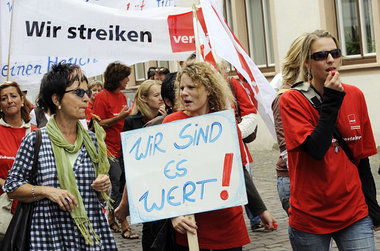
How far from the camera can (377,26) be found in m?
14.9

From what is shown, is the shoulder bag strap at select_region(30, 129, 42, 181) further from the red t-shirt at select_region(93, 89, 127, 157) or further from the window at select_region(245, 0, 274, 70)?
the window at select_region(245, 0, 274, 70)

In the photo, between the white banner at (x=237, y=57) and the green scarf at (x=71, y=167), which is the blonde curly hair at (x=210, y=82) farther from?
the white banner at (x=237, y=57)

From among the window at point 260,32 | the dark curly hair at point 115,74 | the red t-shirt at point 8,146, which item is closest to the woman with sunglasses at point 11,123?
the red t-shirt at point 8,146

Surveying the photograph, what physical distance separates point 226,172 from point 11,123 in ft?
8.37

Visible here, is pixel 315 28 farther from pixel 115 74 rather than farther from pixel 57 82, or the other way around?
pixel 57 82

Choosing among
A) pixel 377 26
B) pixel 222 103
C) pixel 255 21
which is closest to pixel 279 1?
pixel 255 21

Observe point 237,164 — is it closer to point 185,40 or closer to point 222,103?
point 222,103

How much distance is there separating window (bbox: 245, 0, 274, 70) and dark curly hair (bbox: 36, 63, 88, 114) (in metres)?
14.2

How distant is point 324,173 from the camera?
13.3 feet

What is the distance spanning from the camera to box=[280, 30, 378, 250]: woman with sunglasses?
3.98 m

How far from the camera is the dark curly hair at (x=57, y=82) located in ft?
15.0

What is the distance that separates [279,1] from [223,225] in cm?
1368

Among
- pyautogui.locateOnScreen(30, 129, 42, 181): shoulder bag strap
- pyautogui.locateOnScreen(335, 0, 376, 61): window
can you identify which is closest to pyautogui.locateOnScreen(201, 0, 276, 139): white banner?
pyautogui.locateOnScreen(30, 129, 42, 181): shoulder bag strap

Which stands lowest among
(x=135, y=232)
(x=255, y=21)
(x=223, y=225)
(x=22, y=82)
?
(x=135, y=232)
